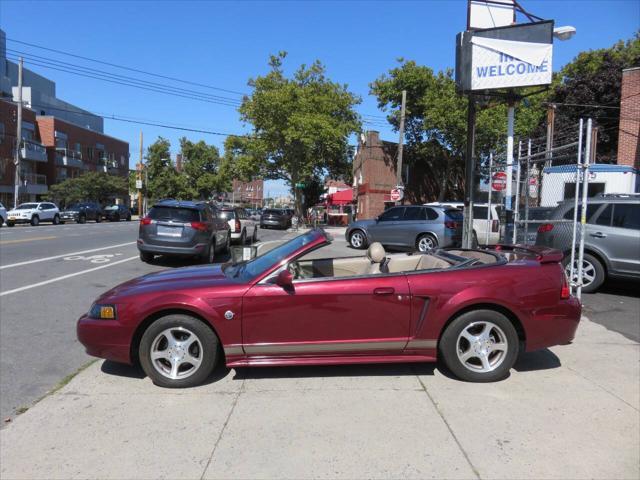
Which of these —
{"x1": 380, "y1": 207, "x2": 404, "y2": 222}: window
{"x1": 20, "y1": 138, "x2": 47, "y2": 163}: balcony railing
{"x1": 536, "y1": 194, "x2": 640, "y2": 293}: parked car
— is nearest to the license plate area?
{"x1": 380, "y1": 207, "x2": 404, "y2": 222}: window

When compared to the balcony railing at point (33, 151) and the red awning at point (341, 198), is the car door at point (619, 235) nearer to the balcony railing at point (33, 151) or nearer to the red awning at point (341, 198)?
the red awning at point (341, 198)

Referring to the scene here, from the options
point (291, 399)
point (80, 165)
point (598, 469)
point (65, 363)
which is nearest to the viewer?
point (598, 469)

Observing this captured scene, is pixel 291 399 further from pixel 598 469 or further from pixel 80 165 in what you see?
pixel 80 165

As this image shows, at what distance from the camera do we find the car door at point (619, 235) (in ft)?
27.1

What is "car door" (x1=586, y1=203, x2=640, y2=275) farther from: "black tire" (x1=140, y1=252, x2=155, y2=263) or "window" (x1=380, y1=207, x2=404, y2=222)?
"black tire" (x1=140, y1=252, x2=155, y2=263)

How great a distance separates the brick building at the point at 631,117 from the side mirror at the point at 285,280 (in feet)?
73.1

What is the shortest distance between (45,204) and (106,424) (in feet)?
116

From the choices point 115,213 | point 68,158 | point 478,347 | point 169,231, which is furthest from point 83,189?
Result: point 478,347

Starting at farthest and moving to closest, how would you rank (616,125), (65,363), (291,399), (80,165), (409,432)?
(80,165) → (616,125) → (65,363) → (291,399) → (409,432)

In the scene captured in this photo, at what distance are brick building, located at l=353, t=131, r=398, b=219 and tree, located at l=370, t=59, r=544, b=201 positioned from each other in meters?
1.50

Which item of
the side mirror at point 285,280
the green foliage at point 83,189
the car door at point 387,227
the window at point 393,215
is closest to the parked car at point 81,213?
the green foliage at point 83,189

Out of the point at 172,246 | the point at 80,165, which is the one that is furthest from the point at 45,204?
the point at 80,165

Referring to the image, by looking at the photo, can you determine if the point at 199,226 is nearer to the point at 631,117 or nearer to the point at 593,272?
the point at 593,272

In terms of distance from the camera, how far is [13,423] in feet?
12.3
